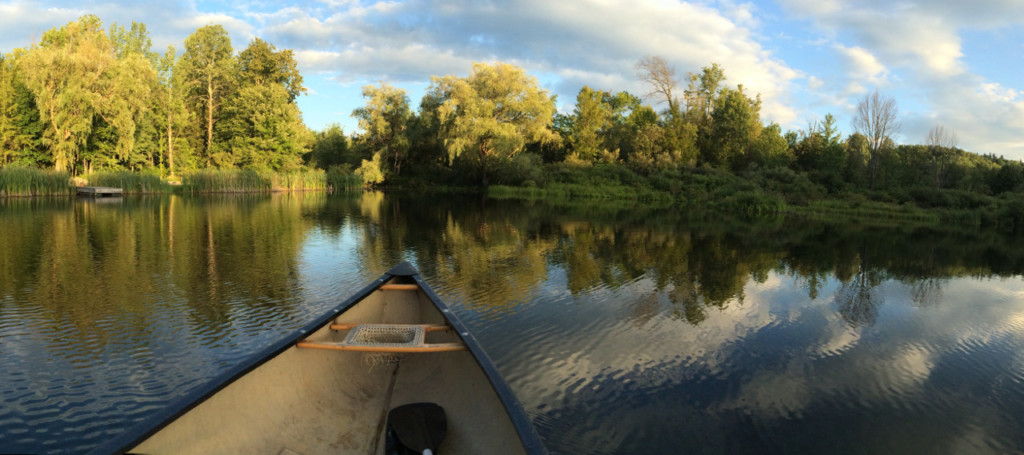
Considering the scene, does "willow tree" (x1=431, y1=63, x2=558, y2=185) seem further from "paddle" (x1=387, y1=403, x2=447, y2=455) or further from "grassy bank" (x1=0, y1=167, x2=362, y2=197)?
"paddle" (x1=387, y1=403, x2=447, y2=455)

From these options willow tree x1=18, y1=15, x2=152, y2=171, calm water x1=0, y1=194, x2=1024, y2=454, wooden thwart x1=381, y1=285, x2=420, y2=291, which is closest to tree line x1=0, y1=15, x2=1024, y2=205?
willow tree x1=18, y1=15, x2=152, y2=171

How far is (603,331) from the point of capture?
22.1 feet

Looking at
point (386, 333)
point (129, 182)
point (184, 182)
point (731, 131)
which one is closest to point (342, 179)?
point (184, 182)

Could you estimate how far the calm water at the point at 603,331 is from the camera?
4297mm

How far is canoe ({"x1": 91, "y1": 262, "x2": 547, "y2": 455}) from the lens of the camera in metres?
2.63

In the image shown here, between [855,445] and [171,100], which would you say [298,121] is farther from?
[855,445]

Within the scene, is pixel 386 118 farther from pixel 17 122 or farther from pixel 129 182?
pixel 17 122

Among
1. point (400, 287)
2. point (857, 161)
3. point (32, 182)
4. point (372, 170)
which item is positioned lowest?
point (400, 287)

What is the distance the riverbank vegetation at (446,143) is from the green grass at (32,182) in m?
0.14

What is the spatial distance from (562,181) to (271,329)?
4110 centimetres

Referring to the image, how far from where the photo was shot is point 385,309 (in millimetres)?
5180

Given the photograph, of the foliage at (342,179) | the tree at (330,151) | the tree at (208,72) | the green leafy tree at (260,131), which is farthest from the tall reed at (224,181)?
the tree at (330,151)

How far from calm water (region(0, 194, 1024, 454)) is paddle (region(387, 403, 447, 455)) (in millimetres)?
1188

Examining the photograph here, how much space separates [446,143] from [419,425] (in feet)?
137
